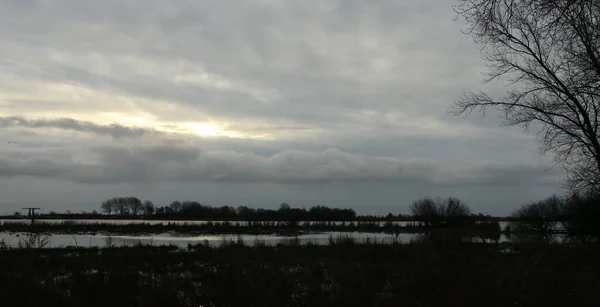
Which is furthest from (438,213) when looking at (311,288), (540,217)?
(311,288)

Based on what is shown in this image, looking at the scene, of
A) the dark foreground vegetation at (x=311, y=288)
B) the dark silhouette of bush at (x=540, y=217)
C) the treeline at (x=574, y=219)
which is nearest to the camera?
the dark foreground vegetation at (x=311, y=288)

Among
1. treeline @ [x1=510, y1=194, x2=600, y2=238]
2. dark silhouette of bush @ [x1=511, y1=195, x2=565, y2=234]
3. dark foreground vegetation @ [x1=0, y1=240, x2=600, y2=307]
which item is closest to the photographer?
dark foreground vegetation @ [x1=0, y1=240, x2=600, y2=307]

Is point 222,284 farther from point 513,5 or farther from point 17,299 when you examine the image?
point 513,5

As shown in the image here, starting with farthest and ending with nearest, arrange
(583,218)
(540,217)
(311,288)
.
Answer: (540,217), (583,218), (311,288)

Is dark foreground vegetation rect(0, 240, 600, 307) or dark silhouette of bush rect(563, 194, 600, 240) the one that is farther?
dark silhouette of bush rect(563, 194, 600, 240)

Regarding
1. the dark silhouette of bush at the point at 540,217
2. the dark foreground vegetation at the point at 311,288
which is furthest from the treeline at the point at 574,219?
the dark foreground vegetation at the point at 311,288

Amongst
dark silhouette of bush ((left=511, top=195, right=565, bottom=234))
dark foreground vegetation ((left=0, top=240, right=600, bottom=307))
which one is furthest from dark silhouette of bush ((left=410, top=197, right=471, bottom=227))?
dark foreground vegetation ((left=0, top=240, right=600, bottom=307))

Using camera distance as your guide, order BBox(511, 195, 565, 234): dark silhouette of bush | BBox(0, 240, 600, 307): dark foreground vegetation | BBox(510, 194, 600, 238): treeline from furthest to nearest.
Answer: BBox(511, 195, 565, 234): dark silhouette of bush < BBox(510, 194, 600, 238): treeline < BBox(0, 240, 600, 307): dark foreground vegetation

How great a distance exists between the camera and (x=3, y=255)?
543 inches

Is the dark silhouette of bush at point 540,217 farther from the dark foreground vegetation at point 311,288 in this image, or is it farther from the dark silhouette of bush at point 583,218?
the dark foreground vegetation at point 311,288

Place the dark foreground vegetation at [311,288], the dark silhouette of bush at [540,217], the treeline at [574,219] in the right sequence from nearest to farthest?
1. the dark foreground vegetation at [311,288]
2. the treeline at [574,219]
3. the dark silhouette of bush at [540,217]

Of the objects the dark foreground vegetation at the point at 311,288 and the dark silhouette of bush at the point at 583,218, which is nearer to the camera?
the dark foreground vegetation at the point at 311,288

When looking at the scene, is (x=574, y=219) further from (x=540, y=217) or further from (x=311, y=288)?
(x=311, y=288)

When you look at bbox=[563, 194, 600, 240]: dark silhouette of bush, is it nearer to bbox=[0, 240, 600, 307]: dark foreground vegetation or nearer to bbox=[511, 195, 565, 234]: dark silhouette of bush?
bbox=[511, 195, 565, 234]: dark silhouette of bush
